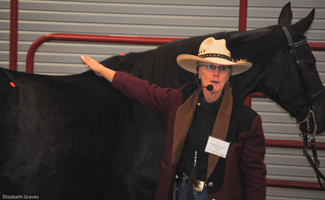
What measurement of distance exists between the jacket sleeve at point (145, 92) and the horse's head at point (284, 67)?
0.68 meters

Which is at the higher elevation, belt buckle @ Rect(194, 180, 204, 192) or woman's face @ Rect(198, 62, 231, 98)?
woman's face @ Rect(198, 62, 231, 98)

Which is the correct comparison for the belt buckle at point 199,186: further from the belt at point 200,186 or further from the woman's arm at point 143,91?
the woman's arm at point 143,91

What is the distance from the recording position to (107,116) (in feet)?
6.09

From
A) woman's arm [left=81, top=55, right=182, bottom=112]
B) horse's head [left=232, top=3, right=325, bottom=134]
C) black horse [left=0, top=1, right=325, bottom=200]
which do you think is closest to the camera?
black horse [left=0, top=1, right=325, bottom=200]

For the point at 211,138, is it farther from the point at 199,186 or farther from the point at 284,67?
the point at 284,67

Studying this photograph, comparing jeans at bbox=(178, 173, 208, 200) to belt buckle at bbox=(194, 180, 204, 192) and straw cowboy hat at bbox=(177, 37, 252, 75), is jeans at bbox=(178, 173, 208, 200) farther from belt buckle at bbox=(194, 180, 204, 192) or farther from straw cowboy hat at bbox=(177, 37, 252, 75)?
straw cowboy hat at bbox=(177, 37, 252, 75)

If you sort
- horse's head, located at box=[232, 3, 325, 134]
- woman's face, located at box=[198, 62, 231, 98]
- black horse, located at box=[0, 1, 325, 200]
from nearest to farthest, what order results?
black horse, located at box=[0, 1, 325, 200] → woman's face, located at box=[198, 62, 231, 98] → horse's head, located at box=[232, 3, 325, 134]

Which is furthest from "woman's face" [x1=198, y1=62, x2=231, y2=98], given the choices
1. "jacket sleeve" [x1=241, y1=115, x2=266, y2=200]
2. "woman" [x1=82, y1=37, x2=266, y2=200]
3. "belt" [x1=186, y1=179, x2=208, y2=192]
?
"belt" [x1=186, y1=179, x2=208, y2=192]

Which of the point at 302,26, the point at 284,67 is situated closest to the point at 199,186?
the point at 284,67

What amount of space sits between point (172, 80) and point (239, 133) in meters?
0.68

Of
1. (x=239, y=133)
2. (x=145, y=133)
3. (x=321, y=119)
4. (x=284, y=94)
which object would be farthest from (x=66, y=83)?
(x=321, y=119)

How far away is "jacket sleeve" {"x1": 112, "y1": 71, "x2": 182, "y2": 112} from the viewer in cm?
180

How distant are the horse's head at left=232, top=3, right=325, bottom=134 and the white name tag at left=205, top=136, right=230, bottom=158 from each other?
76 centimetres

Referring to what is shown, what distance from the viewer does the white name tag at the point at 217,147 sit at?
1.59 meters
